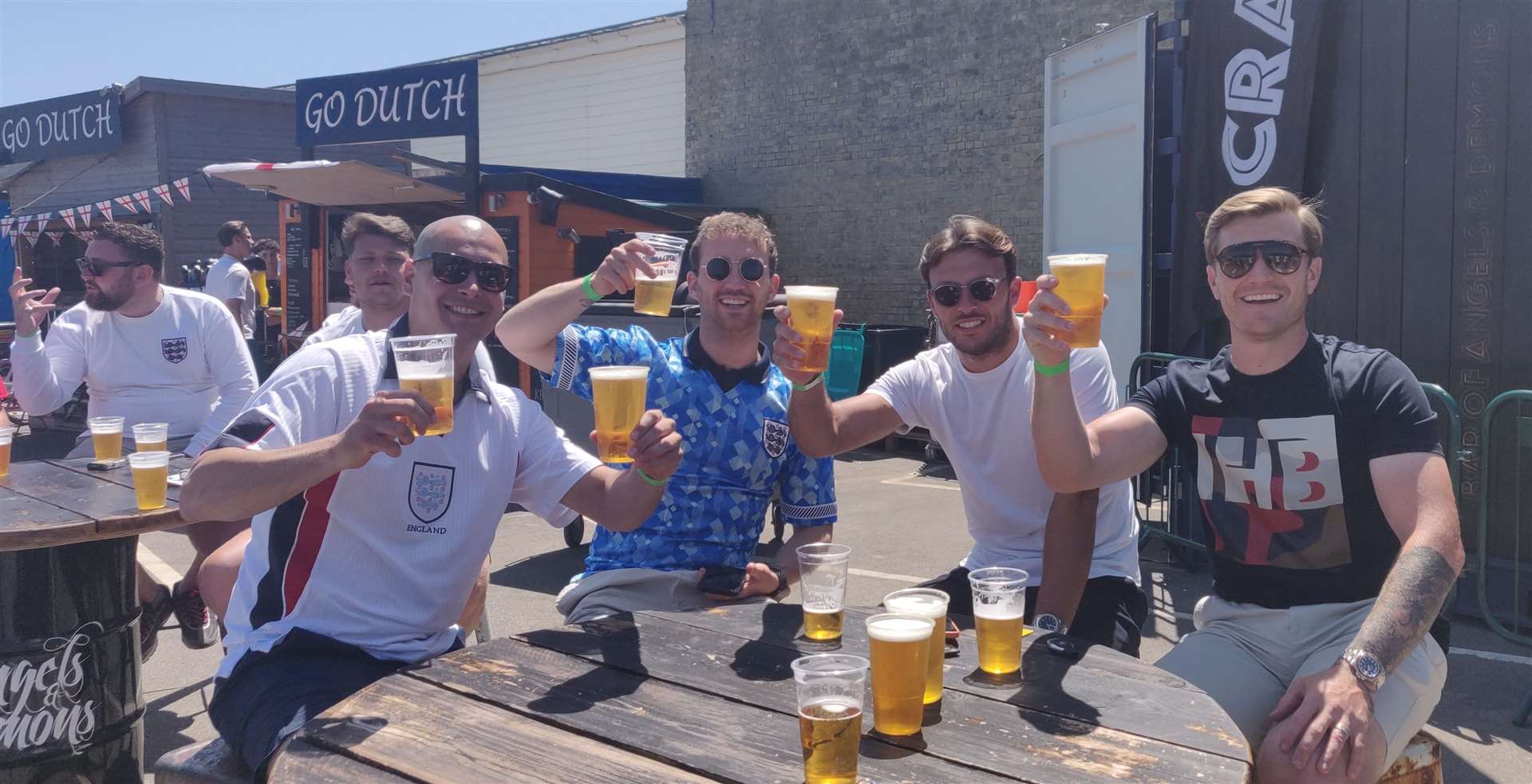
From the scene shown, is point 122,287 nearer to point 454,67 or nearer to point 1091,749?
point 1091,749

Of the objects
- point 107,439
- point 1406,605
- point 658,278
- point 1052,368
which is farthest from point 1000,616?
point 107,439

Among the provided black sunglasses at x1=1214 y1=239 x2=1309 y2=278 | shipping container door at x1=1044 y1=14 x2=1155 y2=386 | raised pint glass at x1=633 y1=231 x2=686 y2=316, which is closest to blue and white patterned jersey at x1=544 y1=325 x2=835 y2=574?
raised pint glass at x1=633 y1=231 x2=686 y2=316

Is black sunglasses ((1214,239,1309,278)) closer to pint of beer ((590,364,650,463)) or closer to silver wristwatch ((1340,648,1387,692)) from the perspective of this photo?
silver wristwatch ((1340,648,1387,692))

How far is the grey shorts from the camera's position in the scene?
2.49 m

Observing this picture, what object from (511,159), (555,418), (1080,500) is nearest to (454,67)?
(555,418)

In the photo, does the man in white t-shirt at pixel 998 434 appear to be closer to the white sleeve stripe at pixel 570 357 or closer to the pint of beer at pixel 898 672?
the white sleeve stripe at pixel 570 357

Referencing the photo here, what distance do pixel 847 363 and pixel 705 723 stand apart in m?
8.65

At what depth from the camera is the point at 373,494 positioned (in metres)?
2.66

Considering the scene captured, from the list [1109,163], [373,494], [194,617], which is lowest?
[194,617]

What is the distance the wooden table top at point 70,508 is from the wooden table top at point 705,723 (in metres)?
1.33

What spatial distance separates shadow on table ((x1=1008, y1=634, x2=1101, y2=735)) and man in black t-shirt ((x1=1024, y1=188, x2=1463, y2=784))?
51 centimetres

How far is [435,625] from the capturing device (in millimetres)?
2742

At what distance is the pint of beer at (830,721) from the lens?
1737mm

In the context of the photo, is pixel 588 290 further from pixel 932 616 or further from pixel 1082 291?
pixel 932 616
